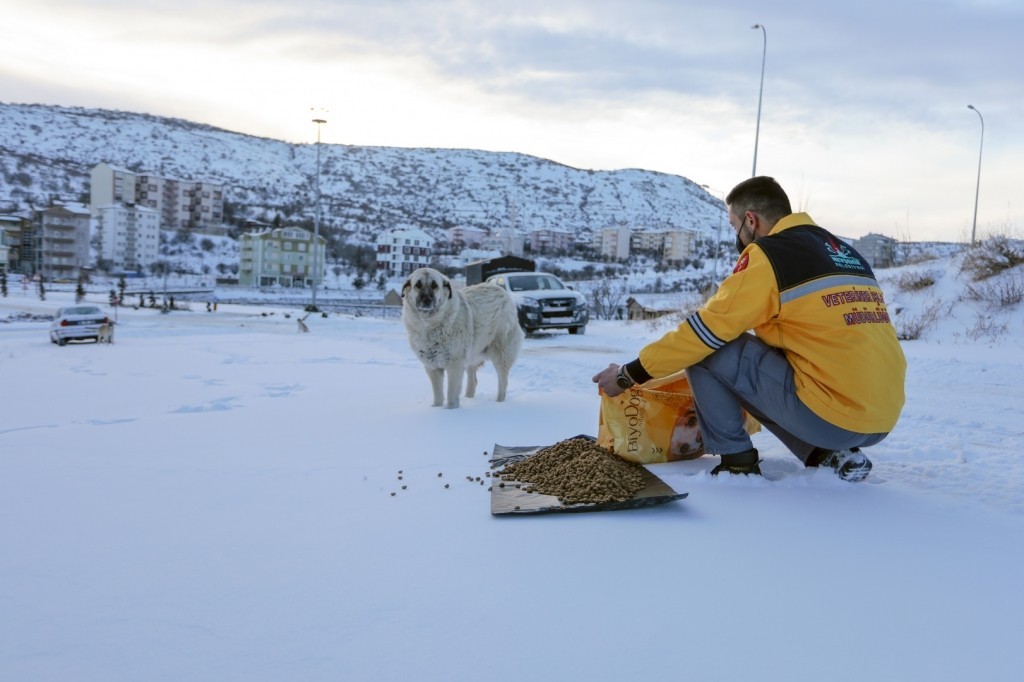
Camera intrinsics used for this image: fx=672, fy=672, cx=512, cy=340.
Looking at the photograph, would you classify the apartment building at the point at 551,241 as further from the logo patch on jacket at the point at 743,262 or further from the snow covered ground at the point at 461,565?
the logo patch on jacket at the point at 743,262

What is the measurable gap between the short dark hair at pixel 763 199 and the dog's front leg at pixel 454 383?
3192mm

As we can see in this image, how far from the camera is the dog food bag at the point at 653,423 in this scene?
11.2 feet

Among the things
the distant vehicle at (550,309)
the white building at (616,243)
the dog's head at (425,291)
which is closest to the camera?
the dog's head at (425,291)

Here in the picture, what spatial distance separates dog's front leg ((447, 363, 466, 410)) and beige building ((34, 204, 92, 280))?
104 m

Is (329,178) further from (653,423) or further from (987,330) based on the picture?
(653,423)

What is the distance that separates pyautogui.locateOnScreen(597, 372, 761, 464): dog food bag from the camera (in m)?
3.41

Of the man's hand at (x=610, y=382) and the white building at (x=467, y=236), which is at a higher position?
the white building at (x=467, y=236)

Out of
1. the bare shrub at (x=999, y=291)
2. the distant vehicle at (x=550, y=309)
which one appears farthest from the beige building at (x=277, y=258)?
the bare shrub at (x=999, y=291)

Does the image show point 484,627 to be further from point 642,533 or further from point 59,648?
point 59,648

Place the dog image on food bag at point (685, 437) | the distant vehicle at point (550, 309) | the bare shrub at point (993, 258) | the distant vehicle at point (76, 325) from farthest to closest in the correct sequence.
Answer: the distant vehicle at point (76, 325) < the distant vehicle at point (550, 309) < the bare shrub at point (993, 258) < the dog image on food bag at point (685, 437)

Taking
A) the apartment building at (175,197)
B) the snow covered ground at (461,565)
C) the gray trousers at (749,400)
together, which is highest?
the apartment building at (175,197)

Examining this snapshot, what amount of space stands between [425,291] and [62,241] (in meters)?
111

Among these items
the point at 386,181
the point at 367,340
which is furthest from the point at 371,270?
the point at 367,340

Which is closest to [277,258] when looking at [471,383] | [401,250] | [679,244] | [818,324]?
[401,250]
